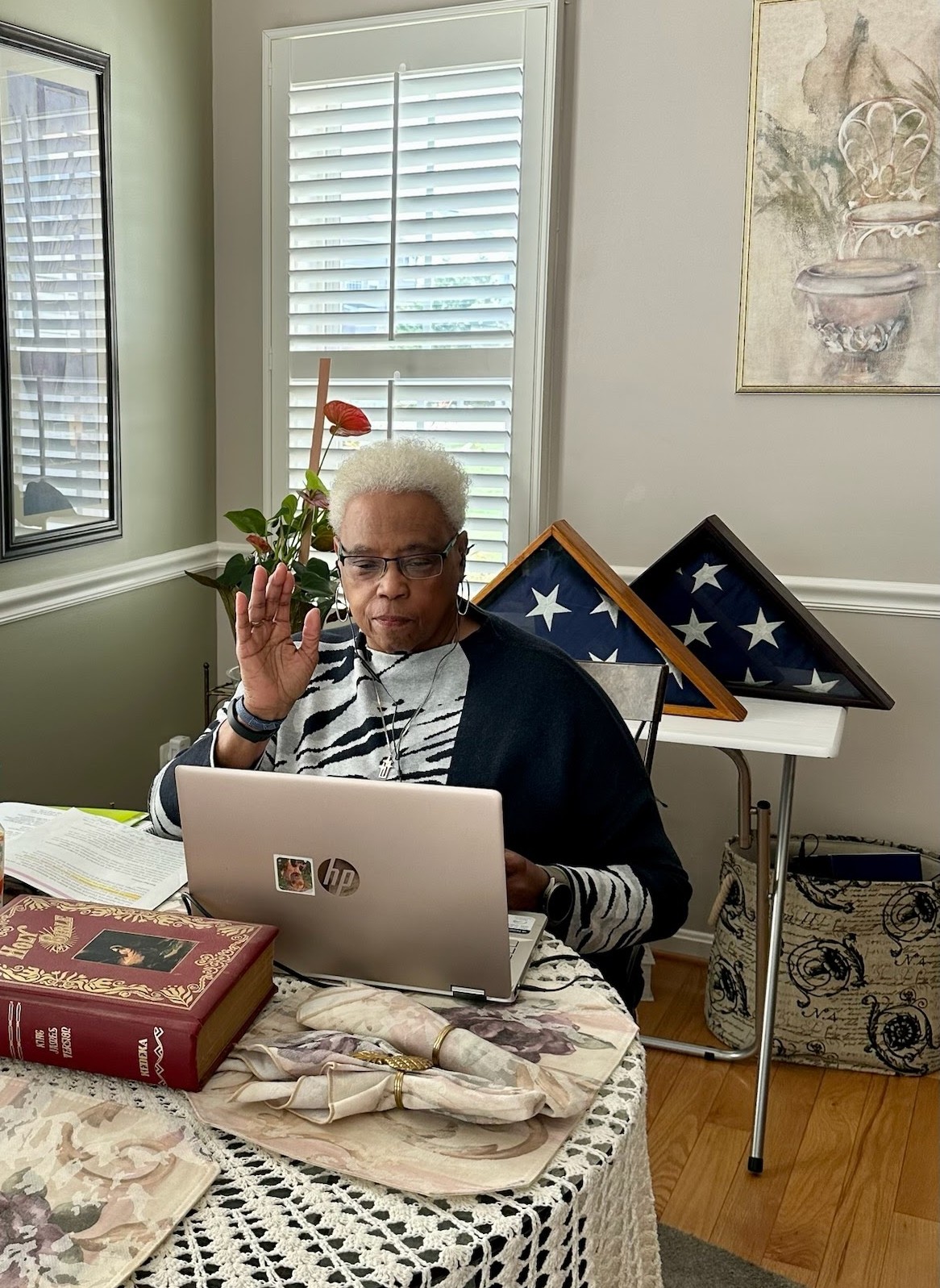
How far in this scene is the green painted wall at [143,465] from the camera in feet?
8.63

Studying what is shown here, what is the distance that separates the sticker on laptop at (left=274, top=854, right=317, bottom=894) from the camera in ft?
3.74

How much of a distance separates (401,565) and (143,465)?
151 centimetres

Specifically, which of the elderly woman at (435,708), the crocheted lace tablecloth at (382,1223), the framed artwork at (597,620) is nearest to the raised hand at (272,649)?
the elderly woman at (435,708)

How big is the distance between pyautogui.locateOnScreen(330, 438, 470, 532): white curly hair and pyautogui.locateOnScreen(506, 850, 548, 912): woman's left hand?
0.52 meters

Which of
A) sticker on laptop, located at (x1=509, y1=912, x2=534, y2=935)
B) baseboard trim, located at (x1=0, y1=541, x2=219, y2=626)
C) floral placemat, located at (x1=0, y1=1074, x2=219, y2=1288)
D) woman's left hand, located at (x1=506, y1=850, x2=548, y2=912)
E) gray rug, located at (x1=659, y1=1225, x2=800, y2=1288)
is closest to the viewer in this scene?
floral placemat, located at (x1=0, y1=1074, x2=219, y2=1288)

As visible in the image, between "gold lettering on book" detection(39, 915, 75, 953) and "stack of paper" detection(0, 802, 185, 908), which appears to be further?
"stack of paper" detection(0, 802, 185, 908)

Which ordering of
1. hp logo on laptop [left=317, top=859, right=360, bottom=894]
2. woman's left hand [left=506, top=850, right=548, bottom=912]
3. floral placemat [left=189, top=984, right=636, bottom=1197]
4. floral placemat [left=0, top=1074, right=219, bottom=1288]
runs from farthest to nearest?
woman's left hand [left=506, top=850, right=548, bottom=912], hp logo on laptop [left=317, top=859, right=360, bottom=894], floral placemat [left=189, top=984, right=636, bottom=1197], floral placemat [left=0, top=1074, right=219, bottom=1288]

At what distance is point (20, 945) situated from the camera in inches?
42.2

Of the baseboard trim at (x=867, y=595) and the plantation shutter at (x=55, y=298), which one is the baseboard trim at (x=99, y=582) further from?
the baseboard trim at (x=867, y=595)

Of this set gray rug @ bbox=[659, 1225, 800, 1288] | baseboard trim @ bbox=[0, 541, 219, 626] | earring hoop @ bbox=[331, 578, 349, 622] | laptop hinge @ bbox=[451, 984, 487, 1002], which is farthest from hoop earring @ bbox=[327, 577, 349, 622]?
laptop hinge @ bbox=[451, 984, 487, 1002]

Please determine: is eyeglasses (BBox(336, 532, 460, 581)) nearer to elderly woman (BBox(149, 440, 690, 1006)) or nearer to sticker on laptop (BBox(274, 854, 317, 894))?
elderly woman (BBox(149, 440, 690, 1006))

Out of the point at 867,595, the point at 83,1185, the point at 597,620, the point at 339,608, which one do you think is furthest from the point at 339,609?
the point at 83,1185

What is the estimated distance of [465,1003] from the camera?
1.13 meters

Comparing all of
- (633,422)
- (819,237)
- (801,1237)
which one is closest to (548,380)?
(633,422)
